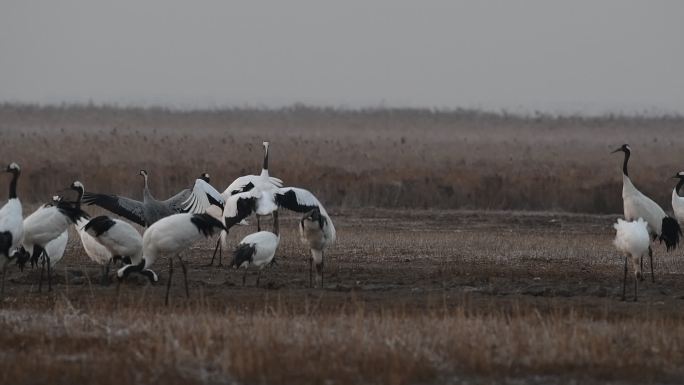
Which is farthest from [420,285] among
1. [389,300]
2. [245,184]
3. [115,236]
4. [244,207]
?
[245,184]

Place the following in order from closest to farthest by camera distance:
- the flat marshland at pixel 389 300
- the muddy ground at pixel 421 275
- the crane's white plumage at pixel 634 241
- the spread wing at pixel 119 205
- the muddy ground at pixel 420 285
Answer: the flat marshland at pixel 389 300 → the muddy ground at pixel 420 285 → the muddy ground at pixel 421 275 → the crane's white plumage at pixel 634 241 → the spread wing at pixel 119 205

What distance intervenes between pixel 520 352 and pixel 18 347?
3348 mm

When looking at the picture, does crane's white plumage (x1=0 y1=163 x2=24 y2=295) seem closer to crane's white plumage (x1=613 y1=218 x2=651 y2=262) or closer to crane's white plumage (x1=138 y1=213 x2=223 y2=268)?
crane's white plumage (x1=138 y1=213 x2=223 y2=268)

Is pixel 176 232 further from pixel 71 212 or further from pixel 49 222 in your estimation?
pixel 49 222

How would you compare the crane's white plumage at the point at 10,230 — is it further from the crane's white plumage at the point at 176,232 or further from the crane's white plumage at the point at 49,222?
the crane's white plumage at the point at 176,232

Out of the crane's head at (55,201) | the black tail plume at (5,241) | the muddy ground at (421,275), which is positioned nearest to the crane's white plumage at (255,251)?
the muddy ground at (421,275)

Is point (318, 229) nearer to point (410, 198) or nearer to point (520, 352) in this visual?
point (520, 352)

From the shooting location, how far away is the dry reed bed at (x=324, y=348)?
7.62 m

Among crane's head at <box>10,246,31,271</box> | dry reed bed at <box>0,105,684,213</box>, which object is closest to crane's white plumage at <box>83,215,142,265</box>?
crane's head at <box>10,246,31,271</box>

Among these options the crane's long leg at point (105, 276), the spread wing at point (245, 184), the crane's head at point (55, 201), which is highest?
the spread wing at point (245, 184)

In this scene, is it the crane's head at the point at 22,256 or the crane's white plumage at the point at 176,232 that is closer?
the crane's white plumage at the point at 176,232

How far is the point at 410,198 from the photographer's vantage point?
23.3 metres

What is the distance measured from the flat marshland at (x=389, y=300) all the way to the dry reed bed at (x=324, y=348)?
0.06 feet

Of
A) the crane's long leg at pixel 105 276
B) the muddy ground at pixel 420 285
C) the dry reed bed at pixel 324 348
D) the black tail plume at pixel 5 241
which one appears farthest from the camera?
the crane's long leg at pixel 105 276
